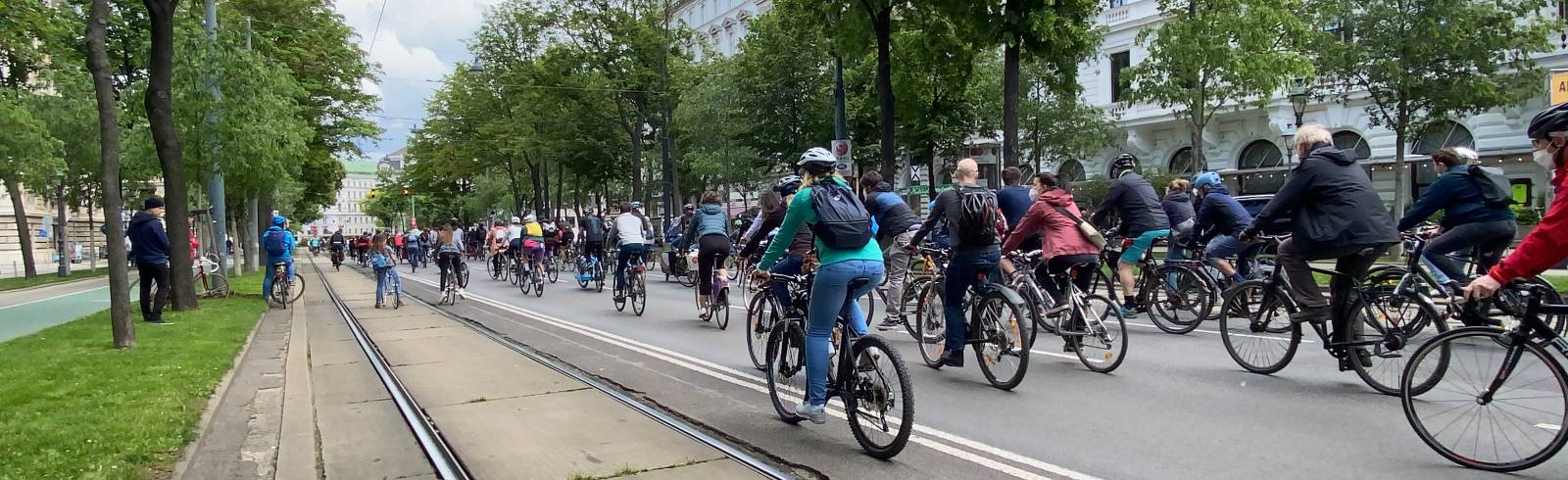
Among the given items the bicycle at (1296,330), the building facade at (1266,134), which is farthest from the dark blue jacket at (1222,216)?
the building facade at (1266,134)

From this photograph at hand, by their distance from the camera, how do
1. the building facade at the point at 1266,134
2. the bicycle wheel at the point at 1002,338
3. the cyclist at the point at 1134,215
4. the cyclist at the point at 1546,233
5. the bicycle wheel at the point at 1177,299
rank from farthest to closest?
the building facade at the point at 1266,134
the cyclist at the point at 1134,215
the bicycle wheel at the point at 1177,299
the bicycle wheel at the point at 1002,338
the cyclist at the point at 1546,233

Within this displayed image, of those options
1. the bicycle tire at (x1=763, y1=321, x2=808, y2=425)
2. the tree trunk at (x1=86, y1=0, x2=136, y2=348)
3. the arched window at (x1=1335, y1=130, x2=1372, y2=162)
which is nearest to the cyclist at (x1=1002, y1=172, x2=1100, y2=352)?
the bicycle tire at (x1=763, y1=321, x2=808, y2=425)

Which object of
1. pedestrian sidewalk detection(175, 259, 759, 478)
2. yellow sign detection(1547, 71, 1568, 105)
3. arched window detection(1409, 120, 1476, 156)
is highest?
arched window detection(1409, 120, 1476, 156)

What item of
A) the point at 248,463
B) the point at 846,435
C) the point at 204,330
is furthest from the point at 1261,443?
the point at 204,330

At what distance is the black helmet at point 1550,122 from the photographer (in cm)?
408

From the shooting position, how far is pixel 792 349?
5.70 metres

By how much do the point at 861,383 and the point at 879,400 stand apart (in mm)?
164

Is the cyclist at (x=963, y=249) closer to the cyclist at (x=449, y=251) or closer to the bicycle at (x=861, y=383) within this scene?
the bicycle at (x=861, y=383)

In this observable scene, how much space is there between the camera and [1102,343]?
7031 mm

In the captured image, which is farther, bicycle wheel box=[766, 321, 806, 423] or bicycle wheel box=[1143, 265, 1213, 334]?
bicycle wheel box=[1143, 265, 1213, 334]

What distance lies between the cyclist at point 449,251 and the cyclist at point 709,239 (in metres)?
6.48

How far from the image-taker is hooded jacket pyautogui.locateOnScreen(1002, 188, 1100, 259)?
7699mm

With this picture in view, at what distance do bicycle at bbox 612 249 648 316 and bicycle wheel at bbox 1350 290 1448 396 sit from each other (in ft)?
29.3

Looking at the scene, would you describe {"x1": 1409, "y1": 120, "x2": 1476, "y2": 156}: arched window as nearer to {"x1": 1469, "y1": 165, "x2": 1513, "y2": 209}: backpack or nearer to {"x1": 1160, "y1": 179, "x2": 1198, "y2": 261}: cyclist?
{"x1": 1160, "y1": 179, "x2": 1198, "y2": 261}: cyclist
